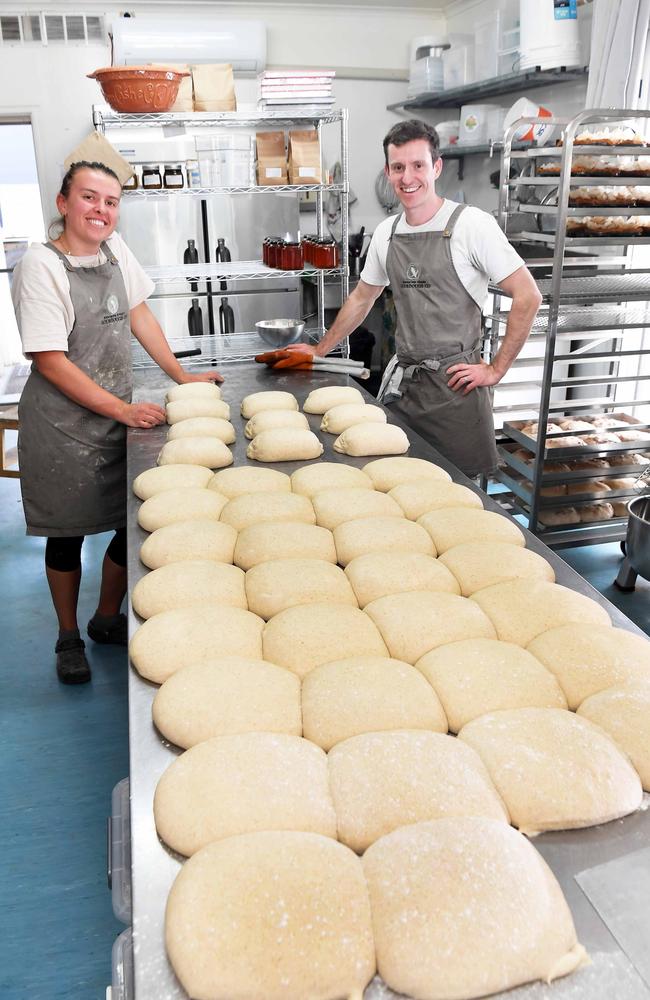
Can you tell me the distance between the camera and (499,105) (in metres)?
5.42

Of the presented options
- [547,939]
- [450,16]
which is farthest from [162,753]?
[450,16]

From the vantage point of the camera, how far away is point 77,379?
7.31 ft

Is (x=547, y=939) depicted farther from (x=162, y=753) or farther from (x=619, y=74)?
(x=619, y=74)

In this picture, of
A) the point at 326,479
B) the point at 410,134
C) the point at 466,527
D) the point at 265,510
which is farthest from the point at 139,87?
the point at 466,527

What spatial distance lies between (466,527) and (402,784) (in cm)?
75

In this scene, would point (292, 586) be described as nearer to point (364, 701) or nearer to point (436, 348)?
point (364, 701)

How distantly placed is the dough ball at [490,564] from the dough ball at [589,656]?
7.4 inches

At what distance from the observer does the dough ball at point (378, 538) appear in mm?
1511

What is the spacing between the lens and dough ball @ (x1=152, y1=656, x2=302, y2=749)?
1022mm

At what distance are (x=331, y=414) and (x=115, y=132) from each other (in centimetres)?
404

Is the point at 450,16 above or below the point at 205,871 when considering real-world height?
above

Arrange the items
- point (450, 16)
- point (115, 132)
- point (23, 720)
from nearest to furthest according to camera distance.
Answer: point (23, 720) < point (115, 132) < point (450, 16)

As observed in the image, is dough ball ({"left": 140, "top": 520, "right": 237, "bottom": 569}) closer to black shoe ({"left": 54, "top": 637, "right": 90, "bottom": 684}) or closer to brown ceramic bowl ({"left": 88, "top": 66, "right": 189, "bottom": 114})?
black shoe ({"left": 54, "top": 637, "right": 90, "bottom": 684})

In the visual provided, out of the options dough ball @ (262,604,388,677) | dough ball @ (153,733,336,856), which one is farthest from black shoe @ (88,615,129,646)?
dough ball @ (153,733,336,856)
